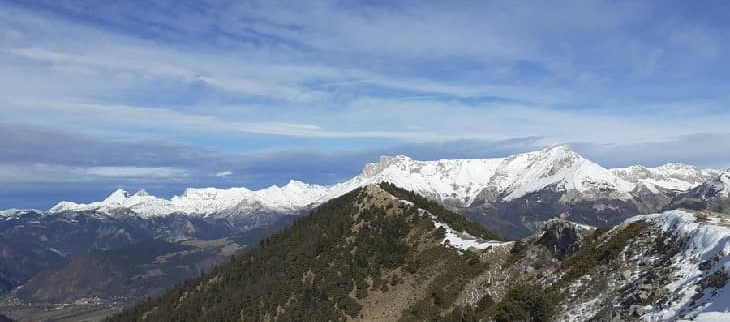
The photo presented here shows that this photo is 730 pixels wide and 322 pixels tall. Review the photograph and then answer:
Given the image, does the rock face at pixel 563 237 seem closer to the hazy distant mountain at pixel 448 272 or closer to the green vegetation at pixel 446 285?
the hazy distant mountain at pixel 448 272

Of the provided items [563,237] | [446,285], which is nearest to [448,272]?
[446,285]

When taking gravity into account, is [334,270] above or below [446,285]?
below

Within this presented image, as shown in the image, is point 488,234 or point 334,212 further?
point 334,212

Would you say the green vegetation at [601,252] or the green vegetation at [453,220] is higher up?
the green vegetation at [601,252]

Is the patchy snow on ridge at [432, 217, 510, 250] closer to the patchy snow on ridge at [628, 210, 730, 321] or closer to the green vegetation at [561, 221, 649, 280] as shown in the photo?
the green vegetation at [561, 221, 649, 280]

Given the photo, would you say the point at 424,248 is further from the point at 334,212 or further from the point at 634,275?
the point at 634,275

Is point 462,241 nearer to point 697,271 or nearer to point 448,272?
point 448,272

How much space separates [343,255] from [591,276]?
6146 cm

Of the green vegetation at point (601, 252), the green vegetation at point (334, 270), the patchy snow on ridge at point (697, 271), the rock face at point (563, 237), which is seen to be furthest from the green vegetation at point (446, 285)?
the patchy snow on ridge at point (697, 271)

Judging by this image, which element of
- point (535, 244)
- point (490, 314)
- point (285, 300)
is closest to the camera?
point (490, 314)

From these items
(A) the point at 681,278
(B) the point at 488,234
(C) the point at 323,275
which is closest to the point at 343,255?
(C) the point at 323,275

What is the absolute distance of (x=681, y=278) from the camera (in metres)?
44.4

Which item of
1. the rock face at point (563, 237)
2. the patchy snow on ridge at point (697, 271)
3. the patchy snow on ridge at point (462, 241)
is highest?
the patchy snow on ridge at point (697, 271)

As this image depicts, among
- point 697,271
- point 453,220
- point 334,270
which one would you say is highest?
point 697,271
